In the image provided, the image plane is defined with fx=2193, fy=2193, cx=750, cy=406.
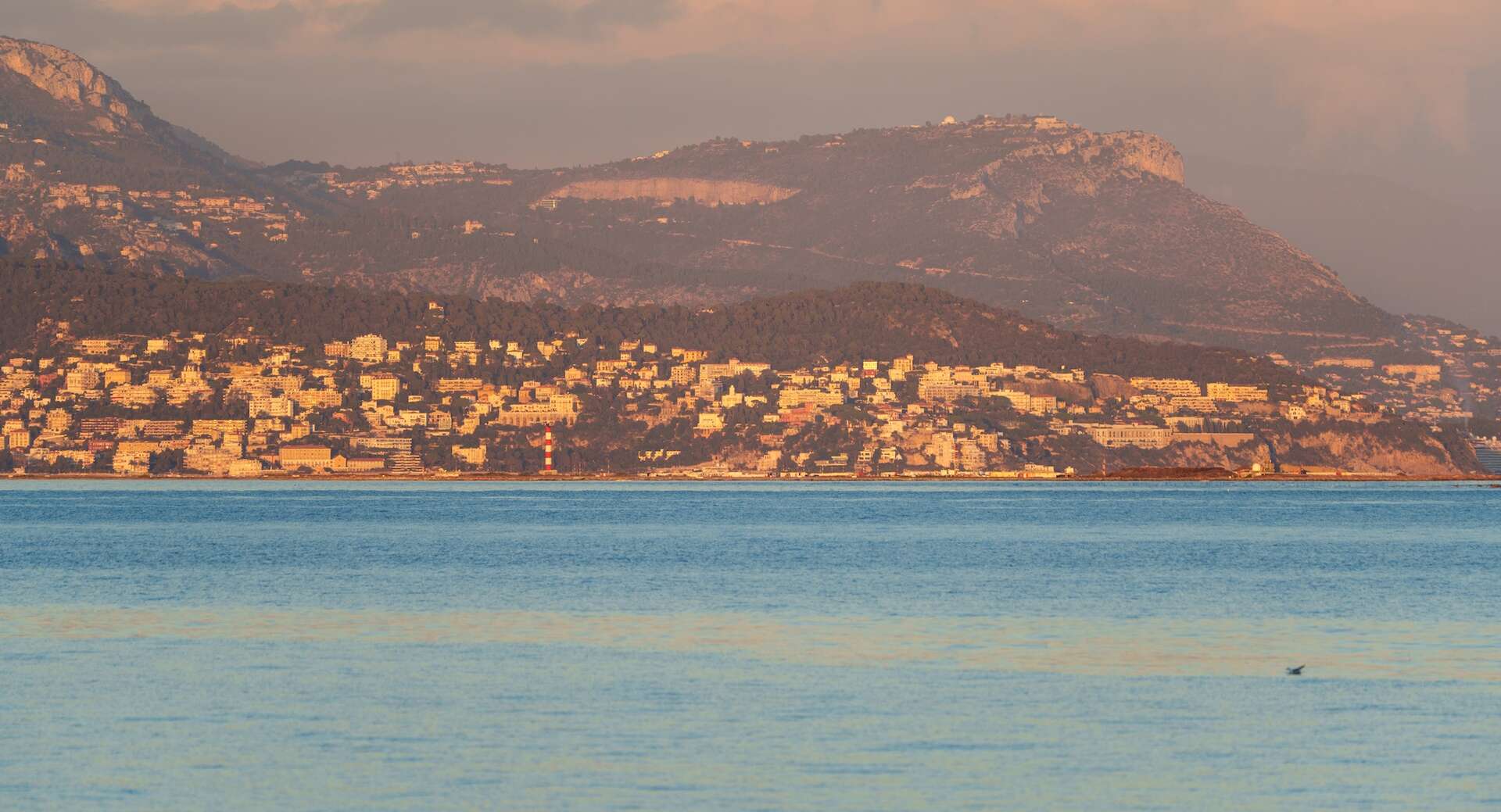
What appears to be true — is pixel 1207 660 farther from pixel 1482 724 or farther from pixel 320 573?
pixel 320 573

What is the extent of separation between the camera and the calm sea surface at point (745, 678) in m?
27.3

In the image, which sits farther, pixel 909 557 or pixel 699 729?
pixel 909 557

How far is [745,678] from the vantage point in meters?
37.5

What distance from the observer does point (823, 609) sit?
52.4m

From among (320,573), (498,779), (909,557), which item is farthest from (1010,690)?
(909,557)

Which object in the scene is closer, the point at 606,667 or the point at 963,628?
the point at 606,667

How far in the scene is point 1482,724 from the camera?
32.1 meters

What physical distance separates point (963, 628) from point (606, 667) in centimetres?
1078

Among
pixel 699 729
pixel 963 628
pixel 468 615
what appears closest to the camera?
pixel 699 729

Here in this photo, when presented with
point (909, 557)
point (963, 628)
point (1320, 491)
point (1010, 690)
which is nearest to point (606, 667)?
point (1010, 690)

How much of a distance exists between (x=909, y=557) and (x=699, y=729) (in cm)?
4654

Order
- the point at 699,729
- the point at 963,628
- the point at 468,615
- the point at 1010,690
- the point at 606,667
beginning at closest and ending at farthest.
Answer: the point at 699,729
the point at 1010,690
the point at 606,667
the point at 963,628
the point at 468,615

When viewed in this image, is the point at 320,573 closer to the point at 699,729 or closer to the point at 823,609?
the point at 823,609

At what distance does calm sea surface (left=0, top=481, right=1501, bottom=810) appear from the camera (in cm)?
2734
